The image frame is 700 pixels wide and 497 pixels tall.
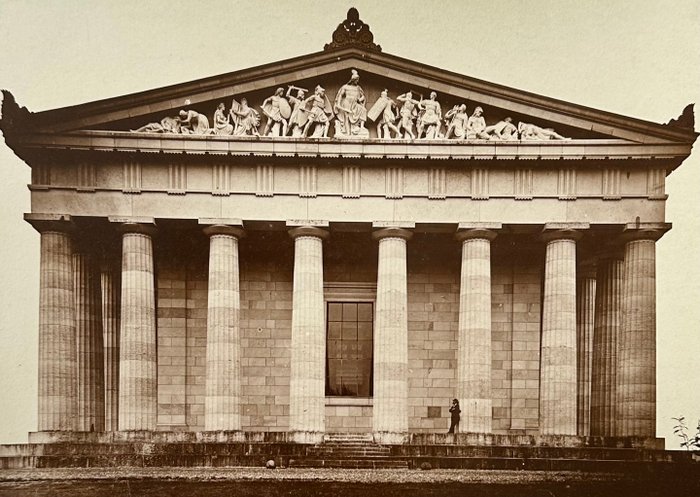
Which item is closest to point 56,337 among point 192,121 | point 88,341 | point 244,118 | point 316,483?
point 88,341

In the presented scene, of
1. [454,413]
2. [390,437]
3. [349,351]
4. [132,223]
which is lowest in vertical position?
[390,437]

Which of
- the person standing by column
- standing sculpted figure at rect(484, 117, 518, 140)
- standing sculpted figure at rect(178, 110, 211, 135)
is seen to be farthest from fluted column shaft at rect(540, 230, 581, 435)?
standing sculpted figure at rect(178, 110, 211, 135)

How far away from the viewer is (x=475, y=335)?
36969mm

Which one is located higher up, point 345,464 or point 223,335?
point 223,335

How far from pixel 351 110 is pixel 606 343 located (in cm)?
1546

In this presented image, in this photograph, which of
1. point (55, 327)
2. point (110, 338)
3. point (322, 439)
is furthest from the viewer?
point (110, 338)

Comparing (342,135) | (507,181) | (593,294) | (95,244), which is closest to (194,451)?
(95,244)

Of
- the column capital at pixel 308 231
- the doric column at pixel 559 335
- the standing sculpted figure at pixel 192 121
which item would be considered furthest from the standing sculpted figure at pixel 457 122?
the standing sculpted figure at pixel 192 121

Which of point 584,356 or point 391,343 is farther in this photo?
point 584,356

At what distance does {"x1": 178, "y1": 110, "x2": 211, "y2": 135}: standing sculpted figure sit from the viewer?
121ft

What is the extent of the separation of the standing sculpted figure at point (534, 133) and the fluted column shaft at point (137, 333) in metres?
16.1

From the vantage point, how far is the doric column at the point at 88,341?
1523 inches

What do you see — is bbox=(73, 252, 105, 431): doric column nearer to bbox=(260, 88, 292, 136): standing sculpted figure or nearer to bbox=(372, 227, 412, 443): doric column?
bbox=(260, 88, 292, 136): standing sculpted figure

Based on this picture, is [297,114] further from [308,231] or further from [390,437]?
[390,437]
